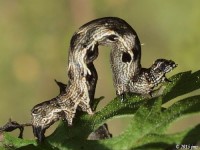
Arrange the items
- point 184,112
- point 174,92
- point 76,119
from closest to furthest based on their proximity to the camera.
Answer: point 184,112
point 174,92
point 76,119

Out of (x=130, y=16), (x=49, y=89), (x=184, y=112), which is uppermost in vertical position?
(x=130, y=16)

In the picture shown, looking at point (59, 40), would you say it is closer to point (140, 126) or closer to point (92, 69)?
point (92, 69)

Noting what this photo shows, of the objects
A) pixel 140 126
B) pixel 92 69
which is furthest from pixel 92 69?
pixel 140 126

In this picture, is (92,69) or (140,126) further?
(92,69)

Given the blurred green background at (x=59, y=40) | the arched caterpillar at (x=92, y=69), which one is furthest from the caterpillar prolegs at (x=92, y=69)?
the blurred green background at (x=59, y=40)

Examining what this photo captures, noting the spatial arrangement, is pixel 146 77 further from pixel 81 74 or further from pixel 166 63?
pixel 81 74

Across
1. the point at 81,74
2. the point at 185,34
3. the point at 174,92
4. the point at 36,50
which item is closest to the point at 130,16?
the point at 185,34

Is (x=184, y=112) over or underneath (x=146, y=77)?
underneath
